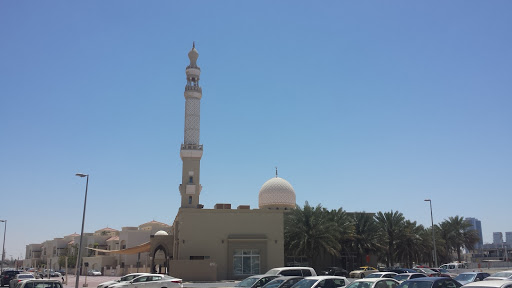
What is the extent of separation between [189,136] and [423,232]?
88.3 ft

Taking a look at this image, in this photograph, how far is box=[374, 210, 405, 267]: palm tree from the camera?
4769 cm

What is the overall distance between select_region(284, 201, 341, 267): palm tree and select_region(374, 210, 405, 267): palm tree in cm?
668

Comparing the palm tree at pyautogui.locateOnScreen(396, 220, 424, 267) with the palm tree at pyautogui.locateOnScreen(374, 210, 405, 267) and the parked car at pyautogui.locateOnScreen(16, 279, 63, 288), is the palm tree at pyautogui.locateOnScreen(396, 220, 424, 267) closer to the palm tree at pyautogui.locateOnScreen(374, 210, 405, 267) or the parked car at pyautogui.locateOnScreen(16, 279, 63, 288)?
the palm tree at pyautogui.locateOnScreen(374, 210, 405, 267)

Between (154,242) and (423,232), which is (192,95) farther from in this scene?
(423,232)

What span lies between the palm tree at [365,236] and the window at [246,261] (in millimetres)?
11185

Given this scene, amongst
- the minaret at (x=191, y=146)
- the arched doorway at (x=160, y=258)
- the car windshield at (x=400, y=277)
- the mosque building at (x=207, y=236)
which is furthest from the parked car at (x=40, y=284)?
the minaret at (x=191, y=146)

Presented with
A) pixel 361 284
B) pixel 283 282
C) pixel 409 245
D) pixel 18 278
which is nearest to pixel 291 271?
pixel 283 282

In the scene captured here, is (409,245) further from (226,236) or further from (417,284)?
(417,284)

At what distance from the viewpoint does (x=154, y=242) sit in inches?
1750

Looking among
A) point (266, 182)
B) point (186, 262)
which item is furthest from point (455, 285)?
point (266, 182)

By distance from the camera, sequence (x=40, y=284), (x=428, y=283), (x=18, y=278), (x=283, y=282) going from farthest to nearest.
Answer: (x=18, y=278)
(x=283, y=282)
(x=40, y=284)
(x=428, y=283)

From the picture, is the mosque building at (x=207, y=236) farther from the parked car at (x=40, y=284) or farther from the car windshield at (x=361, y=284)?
the car windshield at (x=361, y=284)

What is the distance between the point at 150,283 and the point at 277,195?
32026 millimetres

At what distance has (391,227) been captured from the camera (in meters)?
47.9
